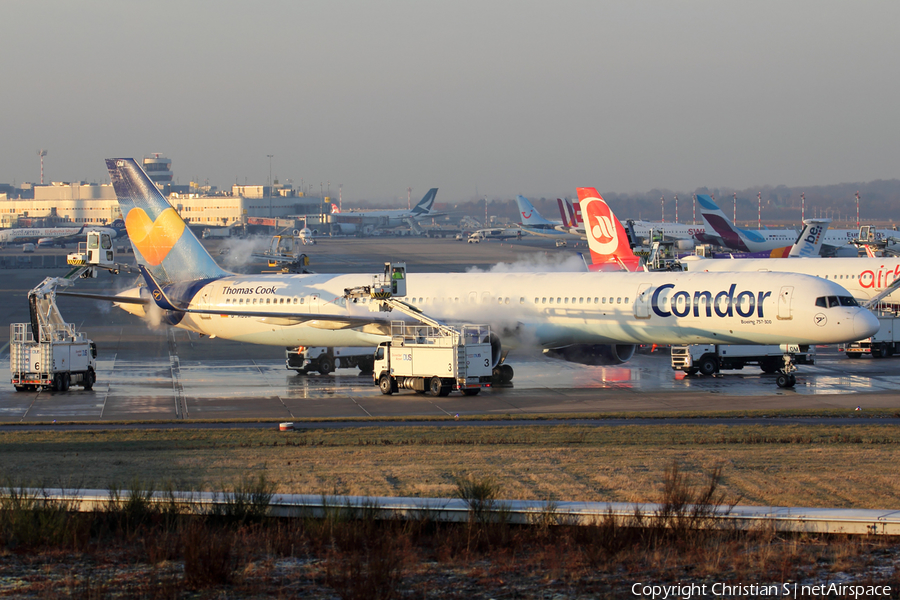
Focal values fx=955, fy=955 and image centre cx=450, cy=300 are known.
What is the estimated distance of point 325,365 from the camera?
48625 mm

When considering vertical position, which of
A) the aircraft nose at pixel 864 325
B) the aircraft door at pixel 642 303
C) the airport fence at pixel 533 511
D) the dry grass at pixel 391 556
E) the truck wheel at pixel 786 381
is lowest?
the truck wheel at pixel 786 381

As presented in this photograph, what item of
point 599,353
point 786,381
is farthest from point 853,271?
point 599,353

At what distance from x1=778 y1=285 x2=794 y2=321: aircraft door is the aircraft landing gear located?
2.05 metres

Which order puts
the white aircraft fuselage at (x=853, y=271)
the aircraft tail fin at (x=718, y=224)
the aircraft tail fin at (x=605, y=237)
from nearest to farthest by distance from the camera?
the white aircraft fuselage at (x=853, y=271) < the aircraft tail fin at (x=605, y=237) < the aircraft tail fin at (x=718, y=224)

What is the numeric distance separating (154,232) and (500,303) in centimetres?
1916

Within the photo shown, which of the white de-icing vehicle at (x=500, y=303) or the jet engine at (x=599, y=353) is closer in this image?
the white de-icing vehicle at (x=500, y=303)

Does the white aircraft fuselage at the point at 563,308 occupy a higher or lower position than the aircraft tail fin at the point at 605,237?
lower

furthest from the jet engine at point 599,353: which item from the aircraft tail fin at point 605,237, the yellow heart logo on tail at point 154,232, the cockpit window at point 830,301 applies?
the aircraft tail fin at point 605,237

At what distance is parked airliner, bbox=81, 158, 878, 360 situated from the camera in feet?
132

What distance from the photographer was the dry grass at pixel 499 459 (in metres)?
19.4

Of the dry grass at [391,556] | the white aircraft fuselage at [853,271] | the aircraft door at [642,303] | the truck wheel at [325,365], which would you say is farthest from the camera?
the white aircraft fuselage at [853,271]

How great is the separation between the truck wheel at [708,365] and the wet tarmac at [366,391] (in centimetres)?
97

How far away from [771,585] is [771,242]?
366 feet

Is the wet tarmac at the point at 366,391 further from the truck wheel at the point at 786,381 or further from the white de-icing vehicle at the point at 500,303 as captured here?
the white de-icing vehicle at the point at 500,303
